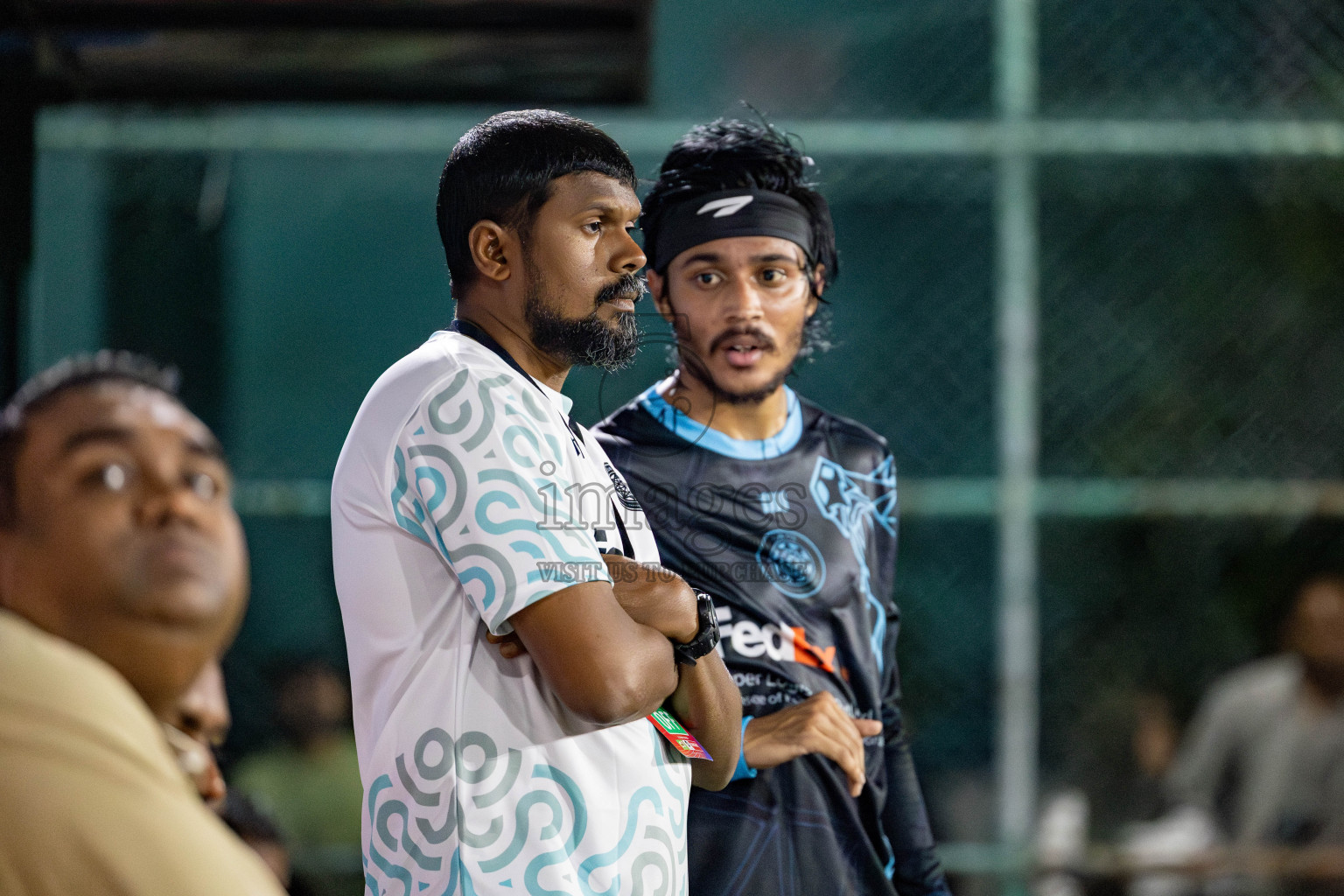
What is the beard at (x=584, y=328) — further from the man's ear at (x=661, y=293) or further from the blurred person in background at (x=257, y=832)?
the blurred person in background at (x=257, y=832)

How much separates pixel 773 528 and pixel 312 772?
249 cm

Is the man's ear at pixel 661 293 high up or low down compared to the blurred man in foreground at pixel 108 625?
up

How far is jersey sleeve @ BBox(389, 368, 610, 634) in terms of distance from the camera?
1.71 meters

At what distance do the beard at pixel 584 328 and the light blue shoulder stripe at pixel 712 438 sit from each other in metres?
0.52

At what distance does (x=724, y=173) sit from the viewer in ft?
8.96

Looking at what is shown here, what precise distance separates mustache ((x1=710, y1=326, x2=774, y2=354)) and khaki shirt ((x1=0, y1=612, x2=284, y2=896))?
184cm

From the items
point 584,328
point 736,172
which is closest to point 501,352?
point 584,328

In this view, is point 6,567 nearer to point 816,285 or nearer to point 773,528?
point 773,528

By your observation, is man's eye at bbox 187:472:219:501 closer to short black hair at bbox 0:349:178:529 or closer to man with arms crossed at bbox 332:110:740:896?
short black hair at bbox 0:349:178:529

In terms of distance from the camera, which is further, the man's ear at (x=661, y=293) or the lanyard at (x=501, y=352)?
the man's ear at (x=661, y=293)

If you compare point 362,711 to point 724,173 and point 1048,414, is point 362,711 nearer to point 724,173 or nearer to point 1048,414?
point 724,173

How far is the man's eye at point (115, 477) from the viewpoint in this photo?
Result: 94cm

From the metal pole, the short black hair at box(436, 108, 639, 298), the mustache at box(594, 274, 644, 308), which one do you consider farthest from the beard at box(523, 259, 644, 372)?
the metal pole

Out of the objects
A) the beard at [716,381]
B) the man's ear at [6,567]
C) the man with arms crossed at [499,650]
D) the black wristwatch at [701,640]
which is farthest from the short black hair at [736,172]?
the man's ear at [6,567]
